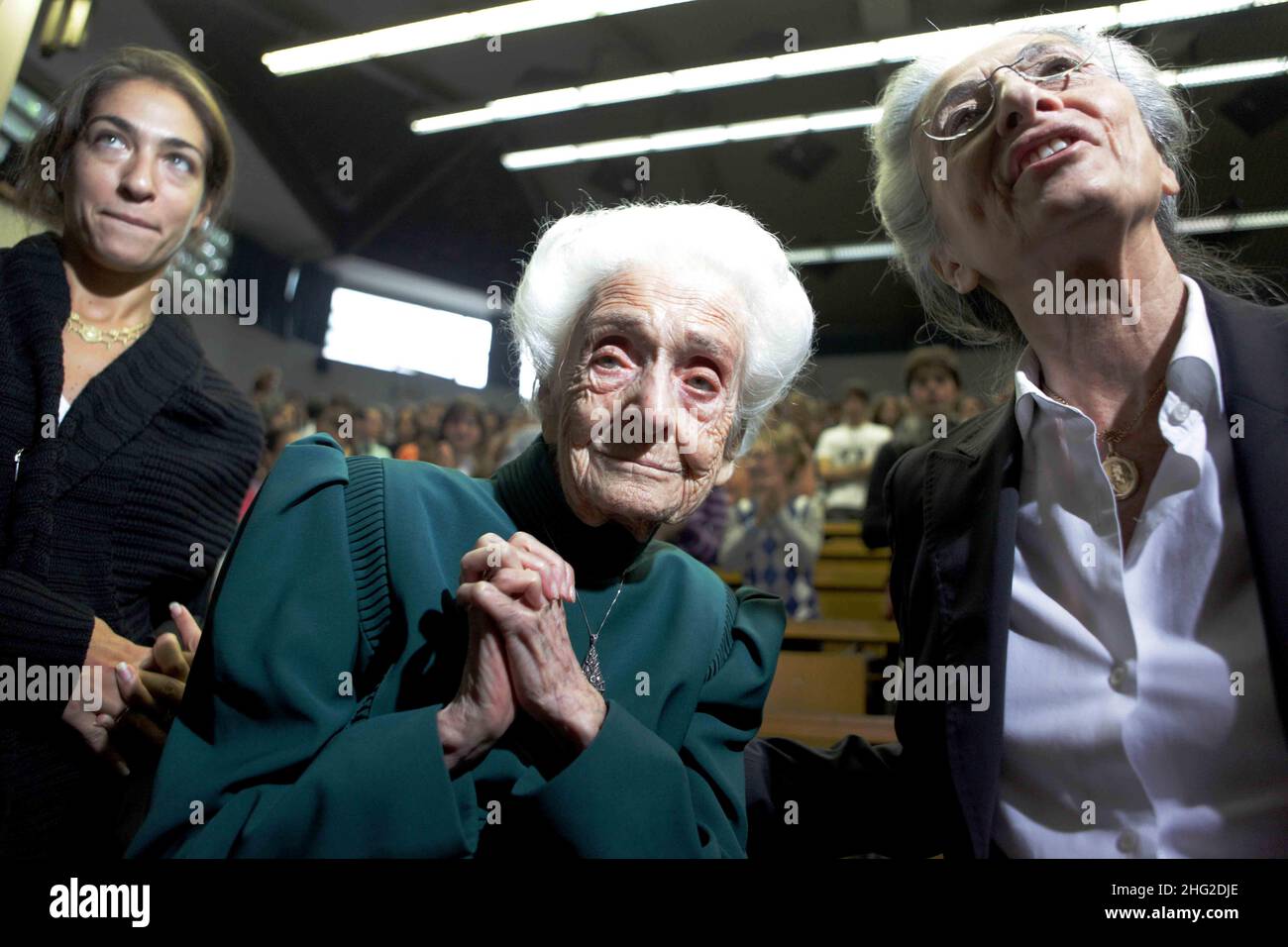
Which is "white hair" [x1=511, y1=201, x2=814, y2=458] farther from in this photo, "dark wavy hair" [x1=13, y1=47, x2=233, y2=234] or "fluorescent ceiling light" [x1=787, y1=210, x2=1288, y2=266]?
"dark wavy hair" [x1=13, y1=47, x2=233, y2=234]

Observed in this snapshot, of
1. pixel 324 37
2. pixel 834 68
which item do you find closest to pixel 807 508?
pixel 834 68

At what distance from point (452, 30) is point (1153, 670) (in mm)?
2428

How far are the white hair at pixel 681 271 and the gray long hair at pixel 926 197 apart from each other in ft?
1.49

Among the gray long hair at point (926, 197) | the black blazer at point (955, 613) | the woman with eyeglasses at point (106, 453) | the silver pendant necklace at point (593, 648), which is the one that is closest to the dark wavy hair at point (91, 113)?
the woman with eyeglasses at point (106, 453)

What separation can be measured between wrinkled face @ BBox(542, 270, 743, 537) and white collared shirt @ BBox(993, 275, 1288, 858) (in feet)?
1.75

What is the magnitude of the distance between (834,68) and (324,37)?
1839 millimetres

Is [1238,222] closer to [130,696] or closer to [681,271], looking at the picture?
[681,271]

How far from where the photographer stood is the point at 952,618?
4.25ft

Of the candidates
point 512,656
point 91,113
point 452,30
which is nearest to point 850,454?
point 452,30

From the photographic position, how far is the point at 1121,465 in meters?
1.27

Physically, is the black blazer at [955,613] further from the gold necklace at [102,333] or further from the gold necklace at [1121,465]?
the gold necklace at [102,333]

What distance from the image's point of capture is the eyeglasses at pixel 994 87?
135 cm
